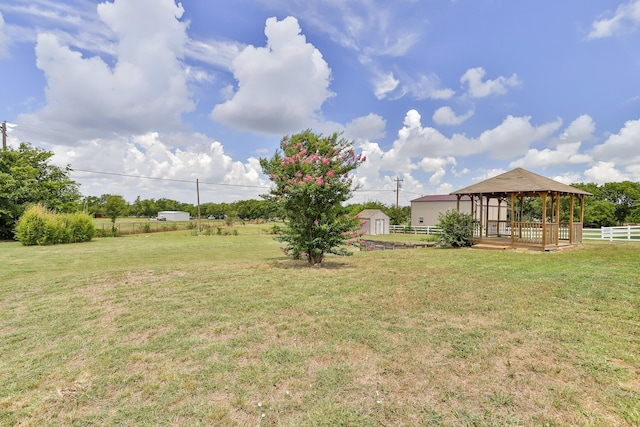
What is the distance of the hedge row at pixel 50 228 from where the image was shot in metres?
17.2

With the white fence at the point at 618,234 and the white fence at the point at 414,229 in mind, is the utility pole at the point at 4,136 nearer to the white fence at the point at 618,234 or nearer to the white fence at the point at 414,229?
the white fence at the point at 414,229

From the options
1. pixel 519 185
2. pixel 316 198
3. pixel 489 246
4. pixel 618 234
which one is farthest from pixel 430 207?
pixel 316 198

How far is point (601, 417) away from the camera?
7.12ft

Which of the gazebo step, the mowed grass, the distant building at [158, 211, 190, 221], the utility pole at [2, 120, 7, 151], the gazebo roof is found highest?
the utility pole at [2, 120, 7, 151]

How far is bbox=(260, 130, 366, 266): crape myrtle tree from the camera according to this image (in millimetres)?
8141

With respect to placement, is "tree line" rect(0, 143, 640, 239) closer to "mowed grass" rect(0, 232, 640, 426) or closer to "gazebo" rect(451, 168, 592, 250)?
"mowed grass" rect(0, 232, 640, 426)

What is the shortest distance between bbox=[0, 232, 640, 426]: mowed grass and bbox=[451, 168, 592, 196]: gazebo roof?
684 centimetres

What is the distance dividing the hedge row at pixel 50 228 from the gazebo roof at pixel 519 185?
2225 centimetres

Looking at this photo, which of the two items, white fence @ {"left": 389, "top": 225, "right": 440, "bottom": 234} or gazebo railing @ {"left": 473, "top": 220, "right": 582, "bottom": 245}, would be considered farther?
white fence @ {"left": 389, "top": 225, "right": 440, "bottom": 234}

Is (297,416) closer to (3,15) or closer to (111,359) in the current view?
(111,359)

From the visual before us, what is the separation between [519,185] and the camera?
12.7m

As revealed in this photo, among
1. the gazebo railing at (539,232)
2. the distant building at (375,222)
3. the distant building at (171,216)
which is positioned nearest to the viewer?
the gazebo railing at (539,232)

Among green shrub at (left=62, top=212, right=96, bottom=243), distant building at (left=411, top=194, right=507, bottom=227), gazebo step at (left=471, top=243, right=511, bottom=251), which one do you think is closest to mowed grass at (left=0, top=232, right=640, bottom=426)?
gazebo step at (left=471, top=243, right=511, bottom=251)

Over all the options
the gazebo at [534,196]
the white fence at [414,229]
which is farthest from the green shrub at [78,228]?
the white fence at [414,229]
